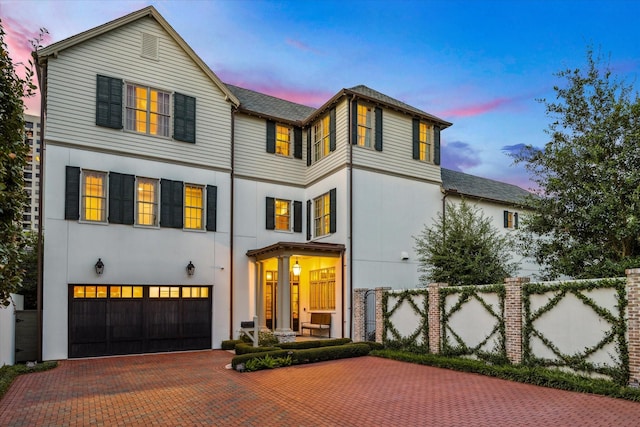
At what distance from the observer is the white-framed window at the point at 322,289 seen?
17.8 metres

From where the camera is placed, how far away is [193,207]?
16.9 meters

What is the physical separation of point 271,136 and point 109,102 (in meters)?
6.21

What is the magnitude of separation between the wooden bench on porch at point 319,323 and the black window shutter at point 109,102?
9.94 meters

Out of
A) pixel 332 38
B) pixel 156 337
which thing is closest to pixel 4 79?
pixel 156 337

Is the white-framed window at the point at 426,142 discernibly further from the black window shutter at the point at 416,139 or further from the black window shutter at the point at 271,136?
the black window shutter at the point at 271,136

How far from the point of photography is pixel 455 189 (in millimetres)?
20625

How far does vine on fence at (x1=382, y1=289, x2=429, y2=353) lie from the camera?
14.0 m

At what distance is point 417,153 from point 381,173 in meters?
2.23

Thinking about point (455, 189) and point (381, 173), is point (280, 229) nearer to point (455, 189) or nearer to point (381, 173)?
point (381, 173)

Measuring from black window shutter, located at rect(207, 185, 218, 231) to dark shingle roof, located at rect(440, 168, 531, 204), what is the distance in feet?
32.3

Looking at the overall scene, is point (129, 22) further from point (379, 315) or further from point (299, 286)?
point (379, 315)

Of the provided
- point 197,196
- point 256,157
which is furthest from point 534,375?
point 256,157

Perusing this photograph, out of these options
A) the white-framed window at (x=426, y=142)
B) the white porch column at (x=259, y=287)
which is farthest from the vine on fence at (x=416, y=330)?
A: the white-framed window at (x=426, y=142)

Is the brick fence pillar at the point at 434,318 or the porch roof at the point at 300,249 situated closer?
the brick fence pillar at the point at 434,318
